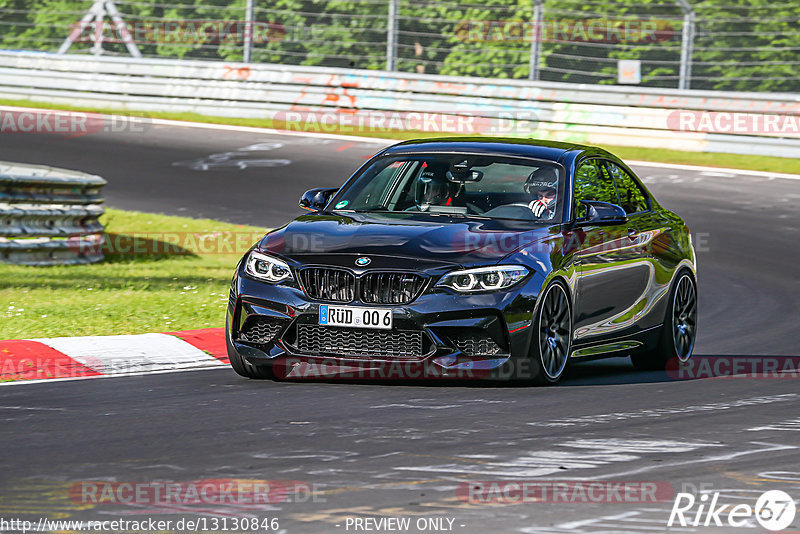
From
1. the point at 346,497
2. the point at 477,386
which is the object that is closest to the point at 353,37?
the point at 477,386

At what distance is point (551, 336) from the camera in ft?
29.9

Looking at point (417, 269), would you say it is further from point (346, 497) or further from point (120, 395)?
point (346, 497)

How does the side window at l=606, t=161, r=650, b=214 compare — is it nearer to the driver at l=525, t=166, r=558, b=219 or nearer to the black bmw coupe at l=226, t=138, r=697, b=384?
the black bmw coupe at l=226, t=138, r=697, b=384

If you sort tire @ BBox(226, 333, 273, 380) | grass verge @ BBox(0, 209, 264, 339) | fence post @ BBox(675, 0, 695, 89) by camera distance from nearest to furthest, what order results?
1. tire @ BBox(226, 333, 273, 380)
2. grass verge @ BBox(0, 209, 264, 339)
3. fence post @ BBox(675, 0, 695, 89)

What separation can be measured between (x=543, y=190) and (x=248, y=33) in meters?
18.1

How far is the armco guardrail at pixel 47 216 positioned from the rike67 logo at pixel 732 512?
9727 mm

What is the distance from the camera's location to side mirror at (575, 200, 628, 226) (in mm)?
9602

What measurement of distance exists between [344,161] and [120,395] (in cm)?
1451

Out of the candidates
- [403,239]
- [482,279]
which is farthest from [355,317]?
[482,279]

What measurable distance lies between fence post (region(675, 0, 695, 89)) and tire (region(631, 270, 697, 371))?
1390cm

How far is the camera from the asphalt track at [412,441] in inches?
229

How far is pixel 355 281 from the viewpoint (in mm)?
8719

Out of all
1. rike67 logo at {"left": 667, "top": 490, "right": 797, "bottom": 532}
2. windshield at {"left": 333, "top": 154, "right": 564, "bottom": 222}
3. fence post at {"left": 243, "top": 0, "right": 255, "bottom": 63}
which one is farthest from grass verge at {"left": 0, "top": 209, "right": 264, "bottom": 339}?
fence post at {"left": 243, "top": 0, "right": 255, "bottom": 63}

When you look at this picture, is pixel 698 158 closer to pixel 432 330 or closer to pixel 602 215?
pixel 602 215
